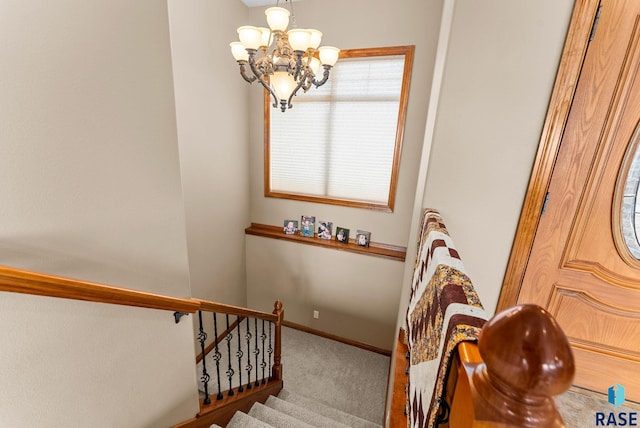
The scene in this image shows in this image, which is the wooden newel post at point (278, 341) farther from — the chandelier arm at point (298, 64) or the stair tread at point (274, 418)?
the chandelier arm at point (298, 64)

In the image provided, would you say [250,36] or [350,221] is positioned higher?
[250,36]

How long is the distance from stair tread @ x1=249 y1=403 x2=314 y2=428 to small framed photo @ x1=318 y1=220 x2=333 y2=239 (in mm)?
1782

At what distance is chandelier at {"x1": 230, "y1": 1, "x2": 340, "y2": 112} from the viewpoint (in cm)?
145

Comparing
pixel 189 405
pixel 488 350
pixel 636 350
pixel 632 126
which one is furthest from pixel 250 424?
pixel 632 126

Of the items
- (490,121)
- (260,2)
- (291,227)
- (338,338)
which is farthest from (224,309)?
(260,2)

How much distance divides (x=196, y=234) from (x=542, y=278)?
2.78 m

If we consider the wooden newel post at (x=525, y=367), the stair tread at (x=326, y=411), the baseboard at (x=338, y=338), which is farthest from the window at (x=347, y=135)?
the wooden newel post at (x=525, y=367)

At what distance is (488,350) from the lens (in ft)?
1.12

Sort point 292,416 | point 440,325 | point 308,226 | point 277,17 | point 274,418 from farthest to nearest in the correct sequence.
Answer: point 308,226, point 292,416, point 274,418, point 277,17, point 440,325

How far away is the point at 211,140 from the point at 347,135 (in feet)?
4.71

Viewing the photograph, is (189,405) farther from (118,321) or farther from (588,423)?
(588,423)

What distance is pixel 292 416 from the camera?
217cm

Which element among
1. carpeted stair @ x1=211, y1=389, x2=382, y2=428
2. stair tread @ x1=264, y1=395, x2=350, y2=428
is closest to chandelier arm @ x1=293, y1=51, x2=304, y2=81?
carpeted stair @ x1=211, y1=389, x2=382, y2=428

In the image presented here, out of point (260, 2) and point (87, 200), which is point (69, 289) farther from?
point (260, 2)
